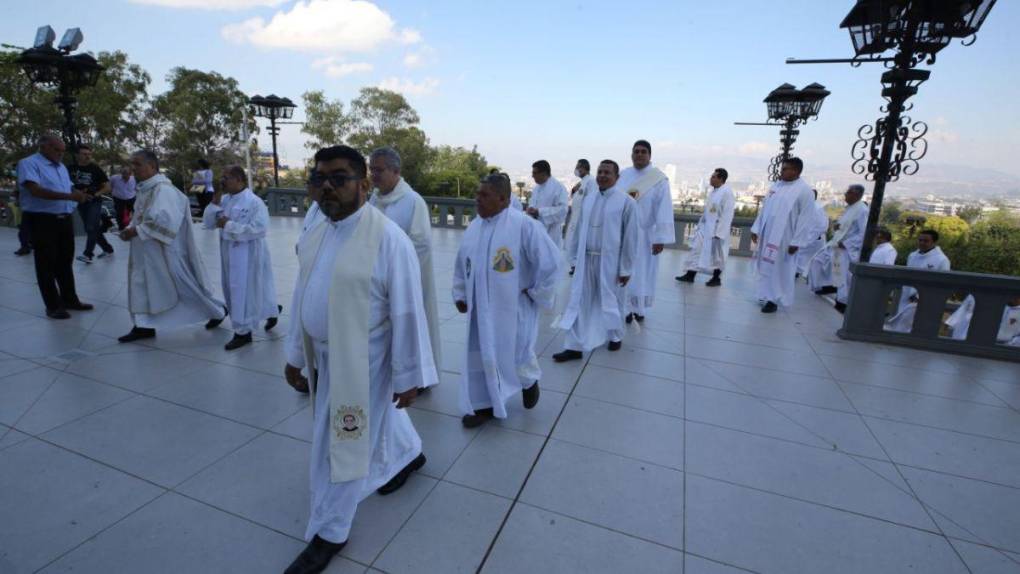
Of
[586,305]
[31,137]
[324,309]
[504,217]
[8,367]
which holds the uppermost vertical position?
[31,137]

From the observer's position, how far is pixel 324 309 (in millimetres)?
2117

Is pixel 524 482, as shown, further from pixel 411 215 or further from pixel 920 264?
pixel 920 264

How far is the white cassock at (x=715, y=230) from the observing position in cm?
917

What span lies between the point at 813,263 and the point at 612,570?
8860 mm

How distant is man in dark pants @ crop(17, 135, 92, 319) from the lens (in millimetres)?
5488

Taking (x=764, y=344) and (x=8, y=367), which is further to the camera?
(x=764, y=344)

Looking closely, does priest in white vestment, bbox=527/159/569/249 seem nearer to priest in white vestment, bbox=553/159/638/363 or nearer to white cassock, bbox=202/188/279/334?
priest in white vestment, bbox=553/159/638/363

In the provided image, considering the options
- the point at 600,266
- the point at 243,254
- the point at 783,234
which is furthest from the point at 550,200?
the point at 243,254

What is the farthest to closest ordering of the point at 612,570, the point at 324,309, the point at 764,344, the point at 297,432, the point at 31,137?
the point at 31,137
the point at 764,344
the point at 297,432
the point at 612,570
the point at 324,309

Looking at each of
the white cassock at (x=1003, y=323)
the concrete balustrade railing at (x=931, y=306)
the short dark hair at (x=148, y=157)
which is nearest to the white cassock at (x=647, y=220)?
the concrete balustrade railing at (x=931, y=306)

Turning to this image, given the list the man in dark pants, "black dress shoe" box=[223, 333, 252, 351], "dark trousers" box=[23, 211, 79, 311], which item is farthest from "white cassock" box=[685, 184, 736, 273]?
"dark trousers" box=[23, 211, 79, 311]

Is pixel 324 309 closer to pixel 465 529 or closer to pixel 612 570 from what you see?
pixel 465 529

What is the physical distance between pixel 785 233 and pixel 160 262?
27.4 feet

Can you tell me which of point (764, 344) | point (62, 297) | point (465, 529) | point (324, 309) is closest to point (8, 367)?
point (62, 297)
